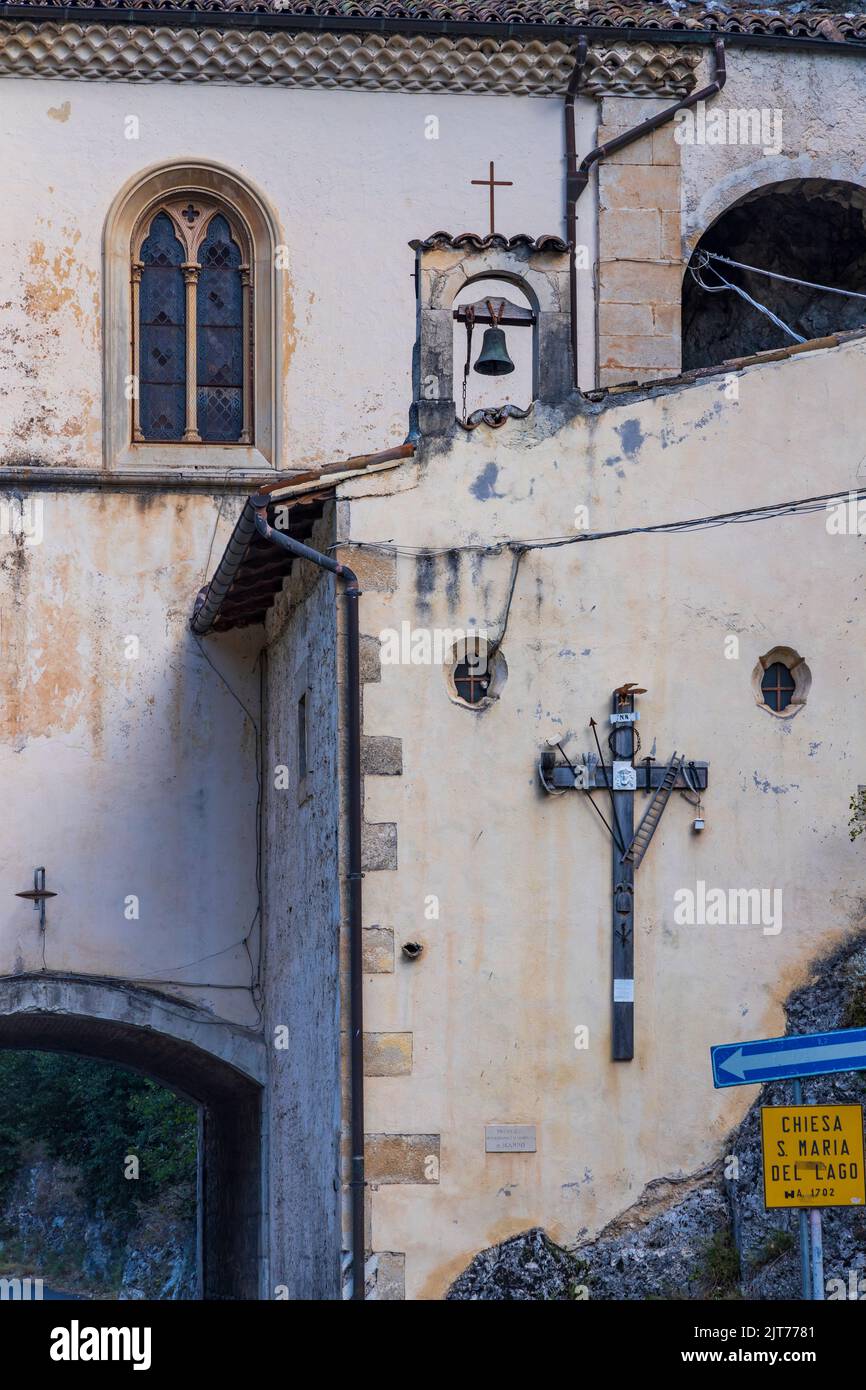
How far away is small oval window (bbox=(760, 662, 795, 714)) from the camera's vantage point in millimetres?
12180

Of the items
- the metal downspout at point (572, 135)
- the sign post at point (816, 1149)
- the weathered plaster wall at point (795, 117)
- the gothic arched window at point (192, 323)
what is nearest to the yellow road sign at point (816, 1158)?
the sign post at point (816, 1149)

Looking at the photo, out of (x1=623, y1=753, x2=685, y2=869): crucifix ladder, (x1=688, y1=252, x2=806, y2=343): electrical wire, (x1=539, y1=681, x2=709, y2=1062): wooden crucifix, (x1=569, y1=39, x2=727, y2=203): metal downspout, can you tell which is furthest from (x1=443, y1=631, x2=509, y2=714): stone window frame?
(x1=688, y1=252, x2=806, y2=343): electrical wire

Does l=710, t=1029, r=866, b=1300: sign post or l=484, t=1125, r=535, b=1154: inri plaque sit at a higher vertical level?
l=484, t=1125, r=535, b=1154: inri plaque

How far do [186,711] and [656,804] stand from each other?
452cm

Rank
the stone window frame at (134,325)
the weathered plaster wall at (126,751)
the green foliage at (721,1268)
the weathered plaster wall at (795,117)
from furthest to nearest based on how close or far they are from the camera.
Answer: the weathered plaster wall at (795,117), the stone window frame at (134,325), the weathered plaster wall at (126,751), the green foliage at (721,1268)

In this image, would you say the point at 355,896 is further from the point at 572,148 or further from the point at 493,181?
the point at 572,148

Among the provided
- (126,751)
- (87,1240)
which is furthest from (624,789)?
(87,1240)

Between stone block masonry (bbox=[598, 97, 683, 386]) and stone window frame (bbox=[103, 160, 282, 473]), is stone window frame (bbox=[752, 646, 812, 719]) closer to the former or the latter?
stone block masonry (bbox=[598, 97, 683, 386])

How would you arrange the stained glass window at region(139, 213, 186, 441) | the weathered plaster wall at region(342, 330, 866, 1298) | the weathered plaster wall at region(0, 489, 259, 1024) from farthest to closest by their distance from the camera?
the stained glass window at region(139, 213, 186, 441)
the weathered plaster wall at region(0, 489, 259, 1024)
the weathered plaster wall at region(342, 330, 866, 1298)

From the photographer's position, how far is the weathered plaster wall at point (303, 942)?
12109mm

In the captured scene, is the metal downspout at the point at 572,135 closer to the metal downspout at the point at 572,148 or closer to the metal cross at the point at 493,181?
the metal downspout at the point at 572,148

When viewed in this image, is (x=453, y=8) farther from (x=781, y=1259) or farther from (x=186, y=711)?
(x=781, y=1259)

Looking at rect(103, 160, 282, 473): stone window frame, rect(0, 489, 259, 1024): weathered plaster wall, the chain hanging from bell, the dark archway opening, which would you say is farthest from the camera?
the dark archway opening

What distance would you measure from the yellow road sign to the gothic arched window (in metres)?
8.37
